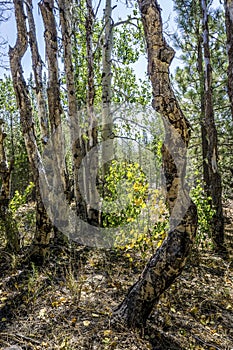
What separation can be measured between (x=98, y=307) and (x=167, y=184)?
151 cm

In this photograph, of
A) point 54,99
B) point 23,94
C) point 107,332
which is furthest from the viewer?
point 54,99

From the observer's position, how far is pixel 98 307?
3178mm

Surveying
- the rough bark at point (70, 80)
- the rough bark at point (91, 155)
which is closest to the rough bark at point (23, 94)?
the rough bark at point (70, 80)

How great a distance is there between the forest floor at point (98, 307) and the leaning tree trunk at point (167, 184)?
26 centimetres

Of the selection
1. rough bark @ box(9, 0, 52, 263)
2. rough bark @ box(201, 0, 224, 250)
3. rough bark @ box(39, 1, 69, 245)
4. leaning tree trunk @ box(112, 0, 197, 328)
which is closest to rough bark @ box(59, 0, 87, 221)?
rough bark @ box(39, 1, 69, 245)

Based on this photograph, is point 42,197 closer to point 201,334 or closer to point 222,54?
point 201,334

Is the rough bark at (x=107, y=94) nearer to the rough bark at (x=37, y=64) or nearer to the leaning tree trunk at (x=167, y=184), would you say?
the rough bark at (x=37, y=64)

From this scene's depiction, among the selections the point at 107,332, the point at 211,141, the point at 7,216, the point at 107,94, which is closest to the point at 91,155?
the point at 107,94

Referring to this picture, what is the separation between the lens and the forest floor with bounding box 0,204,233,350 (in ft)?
8.64

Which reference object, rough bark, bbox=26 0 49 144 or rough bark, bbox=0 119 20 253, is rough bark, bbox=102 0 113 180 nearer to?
rough bark, bbox=26 0 49 144

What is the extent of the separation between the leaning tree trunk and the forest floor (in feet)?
0.87

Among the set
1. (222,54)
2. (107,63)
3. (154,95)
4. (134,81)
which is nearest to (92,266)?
(154,95)

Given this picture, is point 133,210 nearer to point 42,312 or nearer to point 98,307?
point 98,307

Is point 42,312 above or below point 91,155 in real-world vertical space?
below
